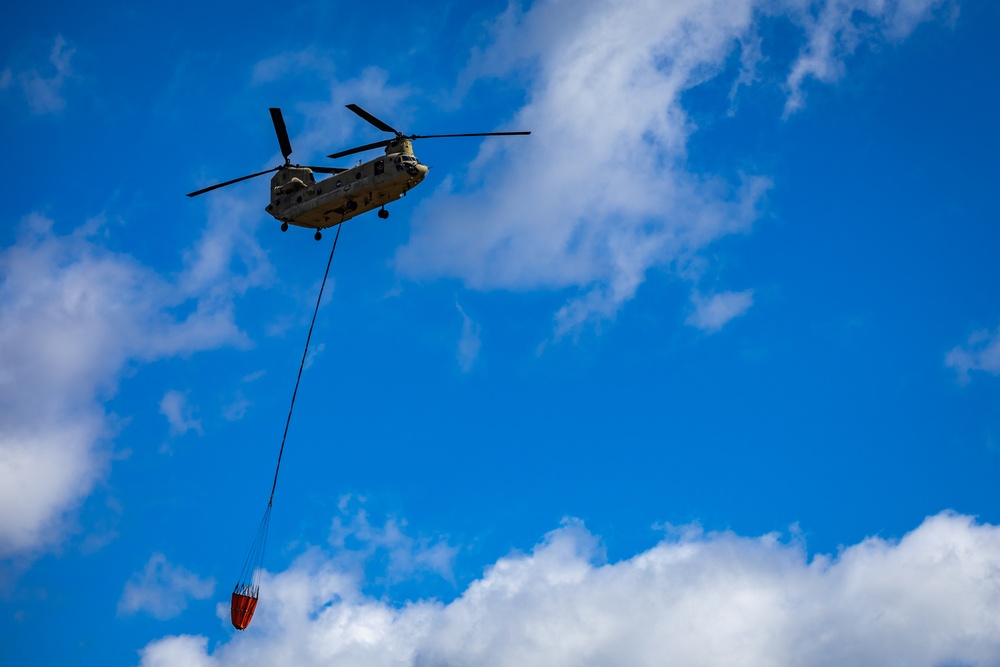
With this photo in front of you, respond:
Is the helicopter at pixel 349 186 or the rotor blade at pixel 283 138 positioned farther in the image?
the rotor blade at pixel 283 138

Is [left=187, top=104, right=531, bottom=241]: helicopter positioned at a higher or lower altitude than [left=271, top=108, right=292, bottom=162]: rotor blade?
lower

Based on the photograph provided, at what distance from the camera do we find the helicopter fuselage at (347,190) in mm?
77188

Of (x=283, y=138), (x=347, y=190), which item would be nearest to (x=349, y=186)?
(x=347, y=190)

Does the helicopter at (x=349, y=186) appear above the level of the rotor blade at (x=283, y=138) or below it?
below

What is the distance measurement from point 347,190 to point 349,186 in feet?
0.99

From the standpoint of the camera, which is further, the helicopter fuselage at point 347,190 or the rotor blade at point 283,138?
the rotor blade at point 283,138

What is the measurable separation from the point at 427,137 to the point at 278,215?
482 inches

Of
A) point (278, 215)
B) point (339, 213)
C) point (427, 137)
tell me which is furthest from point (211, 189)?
point (427, 137)

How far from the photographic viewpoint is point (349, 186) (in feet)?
257

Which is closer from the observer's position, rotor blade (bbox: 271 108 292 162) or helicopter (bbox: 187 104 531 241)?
helicopter (bbox: 187 104 531 241)

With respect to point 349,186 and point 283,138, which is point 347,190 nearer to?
point 349,186

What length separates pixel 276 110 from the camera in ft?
277

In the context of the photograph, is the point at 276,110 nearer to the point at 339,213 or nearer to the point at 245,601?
the point at 339,213

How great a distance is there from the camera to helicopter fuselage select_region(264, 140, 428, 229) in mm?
77188
